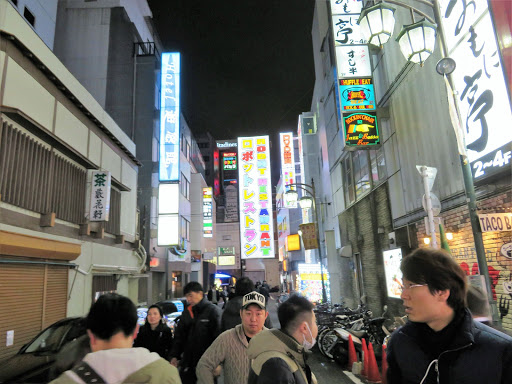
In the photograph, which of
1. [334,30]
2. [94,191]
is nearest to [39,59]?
[94,191]

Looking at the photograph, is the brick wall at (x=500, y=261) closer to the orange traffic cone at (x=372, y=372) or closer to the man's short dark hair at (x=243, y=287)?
the orange traffic cone at (x=372, y=372)

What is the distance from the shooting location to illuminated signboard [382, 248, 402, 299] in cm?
1222

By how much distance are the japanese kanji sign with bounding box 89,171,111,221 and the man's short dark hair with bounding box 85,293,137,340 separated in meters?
12.5

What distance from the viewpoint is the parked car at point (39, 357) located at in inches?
215

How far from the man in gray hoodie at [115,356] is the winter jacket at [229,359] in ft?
6.05

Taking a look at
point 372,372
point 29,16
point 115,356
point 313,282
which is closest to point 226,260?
point 313,282

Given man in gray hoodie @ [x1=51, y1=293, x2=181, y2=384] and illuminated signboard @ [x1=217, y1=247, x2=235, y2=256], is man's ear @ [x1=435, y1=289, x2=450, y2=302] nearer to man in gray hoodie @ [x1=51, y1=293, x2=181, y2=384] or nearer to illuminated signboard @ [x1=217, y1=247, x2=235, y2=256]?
man in gray hoodie @ [x1=51, y1=293, x2=181, y2=384]

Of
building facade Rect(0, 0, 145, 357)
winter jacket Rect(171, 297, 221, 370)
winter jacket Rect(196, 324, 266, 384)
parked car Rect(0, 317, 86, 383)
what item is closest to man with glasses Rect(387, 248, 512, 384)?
winter jacket Rect(196, 324, 266, 384)

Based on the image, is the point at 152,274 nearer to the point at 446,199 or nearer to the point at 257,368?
the point at 446,199

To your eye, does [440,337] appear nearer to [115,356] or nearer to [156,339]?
[115,356]

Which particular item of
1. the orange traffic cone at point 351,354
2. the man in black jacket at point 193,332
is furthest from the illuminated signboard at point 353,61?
the man in black jacket at point 193,332

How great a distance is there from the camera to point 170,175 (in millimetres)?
23266

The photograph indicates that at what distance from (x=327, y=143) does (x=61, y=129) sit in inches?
643

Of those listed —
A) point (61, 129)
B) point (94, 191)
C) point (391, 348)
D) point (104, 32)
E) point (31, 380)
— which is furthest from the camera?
point (104, 32)
